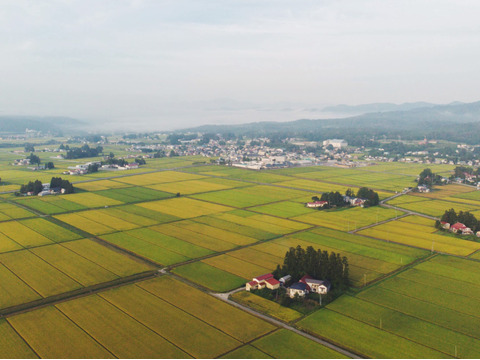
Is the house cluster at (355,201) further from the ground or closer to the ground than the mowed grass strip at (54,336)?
further from the ground

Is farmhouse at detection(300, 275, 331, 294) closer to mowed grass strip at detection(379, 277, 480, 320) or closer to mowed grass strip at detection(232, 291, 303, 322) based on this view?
mowed grass strip at detection(232, 291, 303, 322)

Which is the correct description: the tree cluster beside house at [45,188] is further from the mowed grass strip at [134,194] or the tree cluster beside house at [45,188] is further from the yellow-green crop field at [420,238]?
the yellow-green crop field at [420,238]

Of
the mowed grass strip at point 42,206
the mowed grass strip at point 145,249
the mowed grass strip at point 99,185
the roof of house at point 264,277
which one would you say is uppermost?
→ the roof of house at point 264,277

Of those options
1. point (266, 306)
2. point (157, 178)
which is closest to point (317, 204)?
point (266, 306)

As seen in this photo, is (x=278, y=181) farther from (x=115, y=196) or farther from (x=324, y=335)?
(x=324, y=335)

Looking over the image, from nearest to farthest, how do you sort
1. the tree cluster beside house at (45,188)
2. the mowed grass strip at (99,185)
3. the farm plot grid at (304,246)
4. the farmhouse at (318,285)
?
the farmhouse at (318,285) < the farm plot grid at (304,246) < the tree cluster beside house at (45,188) < the mowed grass strip at (99,185)

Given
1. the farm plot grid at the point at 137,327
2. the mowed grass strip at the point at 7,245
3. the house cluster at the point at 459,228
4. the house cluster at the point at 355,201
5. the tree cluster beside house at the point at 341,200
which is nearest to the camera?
the farm plot grid at the point at 137,327

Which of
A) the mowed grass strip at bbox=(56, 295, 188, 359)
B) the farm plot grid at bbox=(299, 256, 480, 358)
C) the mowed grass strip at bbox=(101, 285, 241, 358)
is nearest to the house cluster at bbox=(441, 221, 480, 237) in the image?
the farm plot grid at bbox=(299, 256, 480, 358)

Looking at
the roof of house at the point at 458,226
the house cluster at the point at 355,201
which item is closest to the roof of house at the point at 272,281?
the roof of house at the point at 458,226
